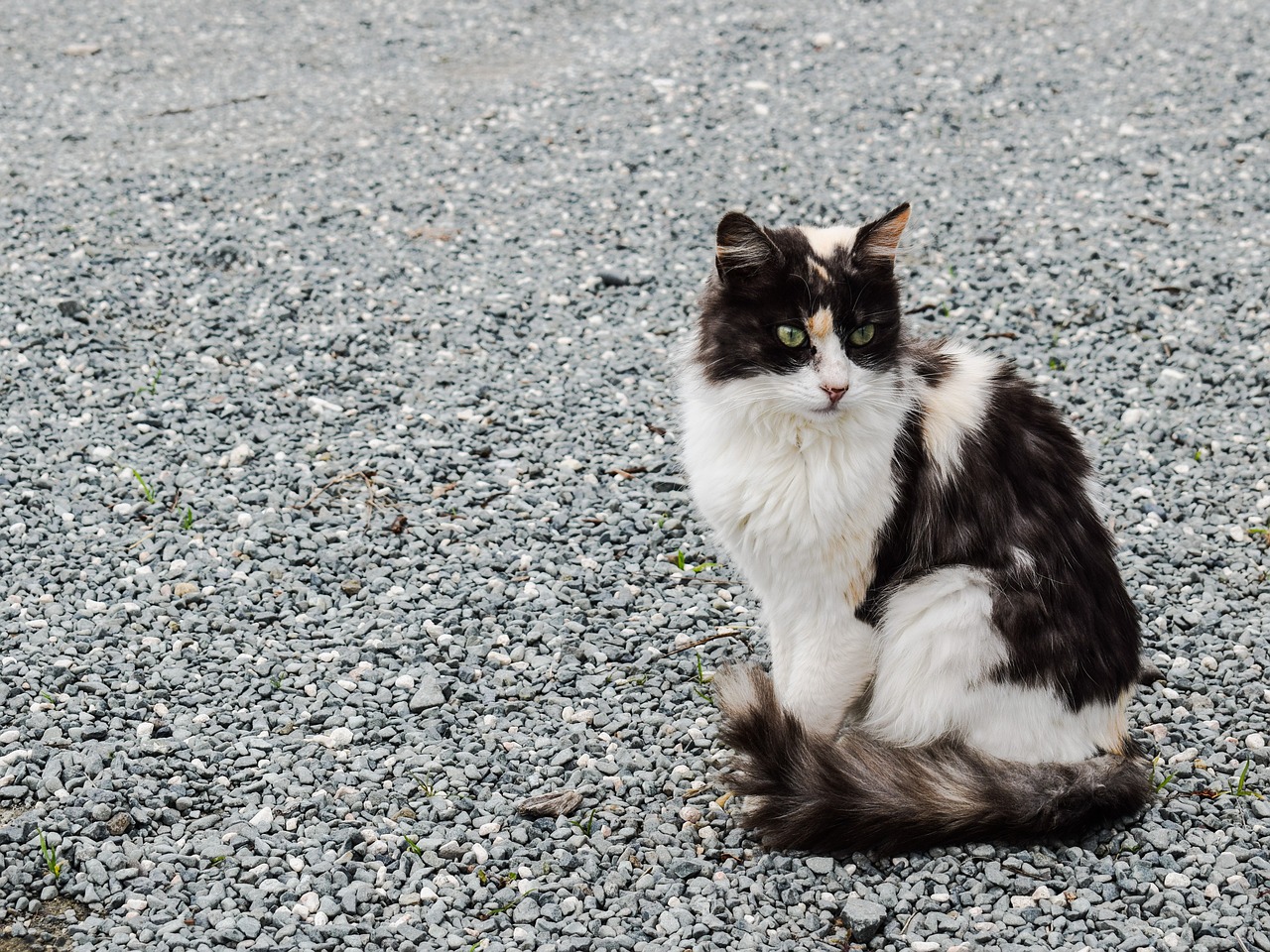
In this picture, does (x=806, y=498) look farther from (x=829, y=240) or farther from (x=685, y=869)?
(x=685, y=869)

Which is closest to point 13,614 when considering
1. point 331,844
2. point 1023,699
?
point 331,844

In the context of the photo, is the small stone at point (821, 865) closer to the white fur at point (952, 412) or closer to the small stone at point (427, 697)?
the white fur at point (952, 412)

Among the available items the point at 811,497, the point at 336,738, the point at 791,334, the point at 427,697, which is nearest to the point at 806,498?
the point at 811,497

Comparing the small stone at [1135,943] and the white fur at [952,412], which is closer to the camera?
the small stone at [1135,943]

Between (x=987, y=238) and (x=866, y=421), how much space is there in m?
4.28

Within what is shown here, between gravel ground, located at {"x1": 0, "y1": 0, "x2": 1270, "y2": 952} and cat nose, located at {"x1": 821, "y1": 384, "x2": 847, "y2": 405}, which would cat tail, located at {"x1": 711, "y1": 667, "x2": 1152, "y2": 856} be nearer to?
gravel ground, located at {"x1": 0, "y1": 0, "x2": 1270, "y2": 952}

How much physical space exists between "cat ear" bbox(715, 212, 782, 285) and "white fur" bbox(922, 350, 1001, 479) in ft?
2.04

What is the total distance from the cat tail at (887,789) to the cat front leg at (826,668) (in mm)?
171

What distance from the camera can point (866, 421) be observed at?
131 inches

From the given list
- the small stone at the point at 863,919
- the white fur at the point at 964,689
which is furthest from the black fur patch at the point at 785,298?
the small stone at the point at 863,919

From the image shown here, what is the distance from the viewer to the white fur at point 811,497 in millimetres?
3305

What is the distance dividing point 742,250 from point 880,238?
402 millimetres

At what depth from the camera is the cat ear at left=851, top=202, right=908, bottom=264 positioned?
329 cm

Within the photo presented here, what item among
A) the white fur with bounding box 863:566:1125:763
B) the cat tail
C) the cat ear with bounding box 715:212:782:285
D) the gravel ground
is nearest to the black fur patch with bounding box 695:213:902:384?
the cat ear with bounding box 715:212:782:285
